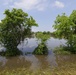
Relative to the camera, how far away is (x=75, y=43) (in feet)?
104

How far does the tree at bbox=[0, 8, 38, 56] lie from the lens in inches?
1225

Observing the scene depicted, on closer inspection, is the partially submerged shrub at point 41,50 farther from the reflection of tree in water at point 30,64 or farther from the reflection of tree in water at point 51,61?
the reflection of tree in water at point 51,61

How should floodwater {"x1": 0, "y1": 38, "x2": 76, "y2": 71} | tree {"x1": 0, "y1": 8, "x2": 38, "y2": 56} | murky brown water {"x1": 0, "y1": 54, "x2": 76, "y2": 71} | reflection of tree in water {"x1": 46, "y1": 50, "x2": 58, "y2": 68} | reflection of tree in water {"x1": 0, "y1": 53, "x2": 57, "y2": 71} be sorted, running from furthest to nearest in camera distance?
1. tree {"x1": 0, "y1": 8, "x2": 38, "y2": 56}
2. reflection of tree in water {"x1": 46, "y1": 50, "x2": 58, "y2": 68}
3. floodwater {"x1": 0, "y1": 38, "x2": 76, "y2": 71}
4. murky brown water {"x1": 0, "y1": 54, "x2": 76, "y2": 71}
5. reflection of tree in water {"x1": 0, "y1": 53, "x2": 57, "y2": 71}

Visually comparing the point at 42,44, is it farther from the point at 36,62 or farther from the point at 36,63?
the point at 36,63

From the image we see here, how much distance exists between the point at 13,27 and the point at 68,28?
1001 centimetres

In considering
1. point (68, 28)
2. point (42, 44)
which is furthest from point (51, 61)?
point (68, 28)

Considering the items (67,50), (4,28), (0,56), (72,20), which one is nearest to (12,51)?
(0,56)

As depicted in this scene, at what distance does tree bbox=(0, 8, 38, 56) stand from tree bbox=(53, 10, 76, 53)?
4543 mm

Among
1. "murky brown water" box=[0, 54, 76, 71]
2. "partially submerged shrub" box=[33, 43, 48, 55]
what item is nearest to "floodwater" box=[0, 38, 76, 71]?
"murky brown water" box=[0, 54, 76, 71]

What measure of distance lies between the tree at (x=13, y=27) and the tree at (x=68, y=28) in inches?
179

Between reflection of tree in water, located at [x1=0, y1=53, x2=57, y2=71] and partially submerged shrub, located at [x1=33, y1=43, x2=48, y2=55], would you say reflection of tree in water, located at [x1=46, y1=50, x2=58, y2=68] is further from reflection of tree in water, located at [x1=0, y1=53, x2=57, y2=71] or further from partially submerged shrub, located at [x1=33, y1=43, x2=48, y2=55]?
partially submerged shrub, located at [x1=33, y1=43, x2=48, y2=55]

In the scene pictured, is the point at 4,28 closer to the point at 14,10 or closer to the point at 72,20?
the point at 14,10

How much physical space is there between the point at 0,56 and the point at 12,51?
2277mm

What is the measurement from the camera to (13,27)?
3209cm
